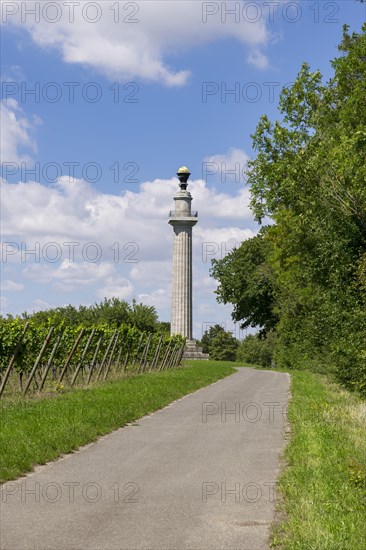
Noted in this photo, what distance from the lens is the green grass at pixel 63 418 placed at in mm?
10633

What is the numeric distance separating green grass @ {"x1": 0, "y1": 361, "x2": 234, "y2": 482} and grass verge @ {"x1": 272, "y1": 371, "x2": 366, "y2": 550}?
12.3 ft

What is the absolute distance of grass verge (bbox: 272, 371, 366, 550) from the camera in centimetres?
650

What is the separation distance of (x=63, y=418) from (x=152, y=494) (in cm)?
601

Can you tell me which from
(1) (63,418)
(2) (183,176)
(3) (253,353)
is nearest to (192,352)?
(2) (183,176)

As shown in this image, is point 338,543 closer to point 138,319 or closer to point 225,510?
point 225,510

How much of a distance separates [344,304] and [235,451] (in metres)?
13.9

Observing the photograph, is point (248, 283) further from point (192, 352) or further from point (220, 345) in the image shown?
point (220, 345)

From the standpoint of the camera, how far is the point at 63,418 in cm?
1416

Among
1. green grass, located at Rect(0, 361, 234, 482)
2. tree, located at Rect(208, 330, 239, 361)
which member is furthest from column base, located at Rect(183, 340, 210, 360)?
tree, located at Rect(208, 330, 239, 361)

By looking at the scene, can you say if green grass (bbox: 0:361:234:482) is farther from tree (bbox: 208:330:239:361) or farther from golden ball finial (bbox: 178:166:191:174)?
tree (bbox: 208:330:239:361)

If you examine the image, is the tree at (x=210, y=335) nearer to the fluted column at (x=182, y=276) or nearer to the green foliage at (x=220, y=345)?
the green foliage at (x=220, y=345)

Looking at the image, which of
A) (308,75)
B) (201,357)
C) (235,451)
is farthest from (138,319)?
(235,451)

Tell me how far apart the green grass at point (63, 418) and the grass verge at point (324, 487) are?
3.75m

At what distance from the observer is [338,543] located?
6223 millimetres
